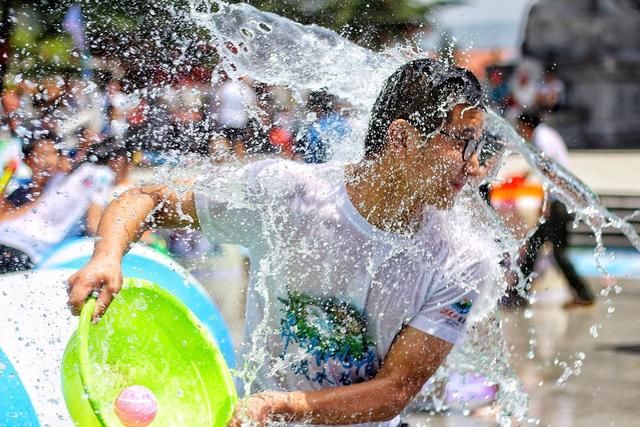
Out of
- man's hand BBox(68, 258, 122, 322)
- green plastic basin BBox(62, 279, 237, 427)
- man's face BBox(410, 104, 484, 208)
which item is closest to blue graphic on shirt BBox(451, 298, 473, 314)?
man's face BBox(410, 104, 484, 208)

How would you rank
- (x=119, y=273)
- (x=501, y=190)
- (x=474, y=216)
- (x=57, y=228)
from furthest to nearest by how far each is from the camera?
(x=501, y=190)
(x=57, y=228)
(x=474, y=216)
(x=119, y=273)

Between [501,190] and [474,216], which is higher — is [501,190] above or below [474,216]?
below

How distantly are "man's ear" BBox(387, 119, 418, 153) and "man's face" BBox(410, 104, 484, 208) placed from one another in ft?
0.09

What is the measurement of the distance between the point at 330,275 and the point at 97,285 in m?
0.52

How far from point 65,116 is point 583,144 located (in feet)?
42.6

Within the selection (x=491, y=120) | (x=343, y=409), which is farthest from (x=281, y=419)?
(x=491, y=120)

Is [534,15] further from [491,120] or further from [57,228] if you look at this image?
[491,120]

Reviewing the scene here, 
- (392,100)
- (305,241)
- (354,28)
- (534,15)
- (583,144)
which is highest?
(392,100)

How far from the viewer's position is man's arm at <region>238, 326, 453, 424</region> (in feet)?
7.23

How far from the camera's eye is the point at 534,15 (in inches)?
723

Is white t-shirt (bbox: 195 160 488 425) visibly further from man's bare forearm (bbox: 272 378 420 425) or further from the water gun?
the water gun

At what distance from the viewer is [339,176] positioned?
2434mm

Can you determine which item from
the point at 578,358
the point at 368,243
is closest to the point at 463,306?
the point at 368,243

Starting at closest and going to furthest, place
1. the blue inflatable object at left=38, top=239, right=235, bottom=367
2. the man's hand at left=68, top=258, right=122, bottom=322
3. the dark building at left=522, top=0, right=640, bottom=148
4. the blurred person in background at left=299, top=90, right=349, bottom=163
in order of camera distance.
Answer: the man's hand at left=68, top=258, right=122, bottom=322, the blue inflatable object at left=38, top=239, right=235, bottom=367, the blurred person in background at left=299, top=90, right=349, bottom=163, the dark building at left=522, top=0, right=640, bottom=148
